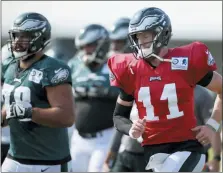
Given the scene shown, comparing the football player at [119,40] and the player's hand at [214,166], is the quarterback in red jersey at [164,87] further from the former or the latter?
the football player at [119,40]

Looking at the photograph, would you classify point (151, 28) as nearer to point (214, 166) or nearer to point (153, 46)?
point (153, 46)

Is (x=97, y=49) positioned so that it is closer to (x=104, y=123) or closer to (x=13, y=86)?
(x=104, y=123)

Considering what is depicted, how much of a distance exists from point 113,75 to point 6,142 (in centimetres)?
177

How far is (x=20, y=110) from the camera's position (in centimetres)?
501

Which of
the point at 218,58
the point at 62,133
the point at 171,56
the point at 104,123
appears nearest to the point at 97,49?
the point at 104,123

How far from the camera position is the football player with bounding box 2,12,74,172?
503 cm

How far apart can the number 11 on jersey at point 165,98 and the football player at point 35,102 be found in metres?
0.61

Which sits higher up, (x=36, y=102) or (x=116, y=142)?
(x=36, y=102)

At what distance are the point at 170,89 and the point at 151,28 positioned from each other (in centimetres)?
40

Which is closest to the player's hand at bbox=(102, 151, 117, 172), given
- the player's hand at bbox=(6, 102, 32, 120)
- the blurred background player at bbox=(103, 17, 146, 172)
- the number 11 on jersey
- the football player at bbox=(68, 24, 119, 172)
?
the blurred background player at bbox=(103, 17, 146, 172)

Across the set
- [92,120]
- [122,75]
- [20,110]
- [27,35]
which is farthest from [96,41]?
[122,75]

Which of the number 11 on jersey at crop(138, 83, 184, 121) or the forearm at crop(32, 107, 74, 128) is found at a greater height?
the number 11 on jersey at crop(138, 83, 184, 121)

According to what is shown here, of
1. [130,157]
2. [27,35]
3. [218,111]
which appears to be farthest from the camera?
[130,157]

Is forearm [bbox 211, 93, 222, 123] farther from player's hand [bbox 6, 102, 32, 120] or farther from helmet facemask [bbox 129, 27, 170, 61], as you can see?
player's hand [bbox 6, 102, 32, 120]
